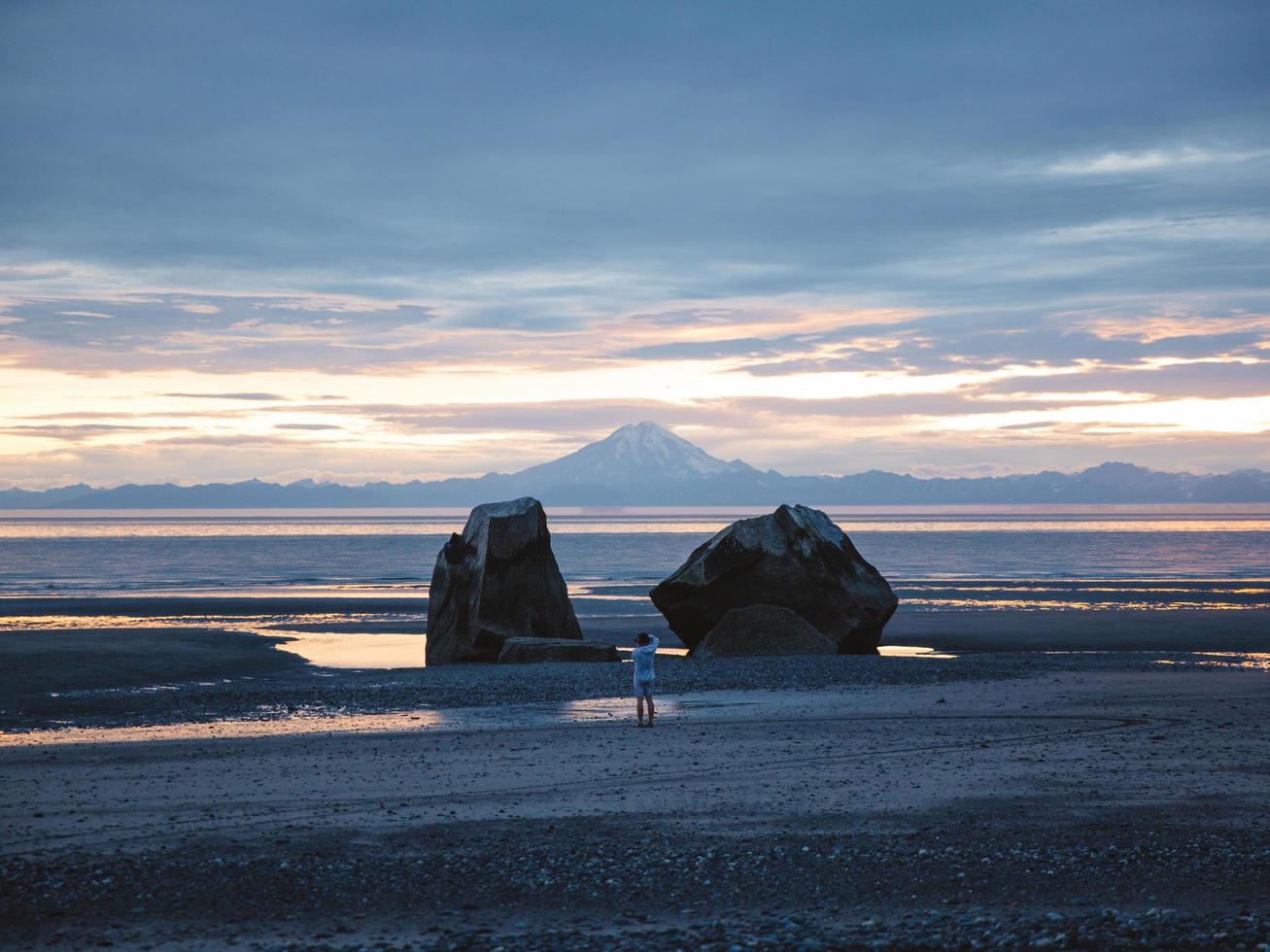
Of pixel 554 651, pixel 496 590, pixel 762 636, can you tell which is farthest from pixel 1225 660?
pixel 496 590

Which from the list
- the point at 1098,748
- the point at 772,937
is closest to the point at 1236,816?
the point at 1098,748

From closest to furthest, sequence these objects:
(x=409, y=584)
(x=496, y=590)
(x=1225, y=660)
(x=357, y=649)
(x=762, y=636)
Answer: (x=1225, y=660), (x=762, y=636), (x=496, y=590), (x=357, y=649), (x=409, y=584)

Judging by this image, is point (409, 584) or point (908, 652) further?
point (409, 584)

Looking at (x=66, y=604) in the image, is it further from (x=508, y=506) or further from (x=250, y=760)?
(x=250, y=760)

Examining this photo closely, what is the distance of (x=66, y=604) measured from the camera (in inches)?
2072

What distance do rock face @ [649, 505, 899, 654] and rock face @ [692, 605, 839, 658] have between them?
138 cm

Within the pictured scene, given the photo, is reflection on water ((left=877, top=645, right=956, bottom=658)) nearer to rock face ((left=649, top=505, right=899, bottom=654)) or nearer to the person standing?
rock face ((left=649, top=505, right=899, bottom=654))

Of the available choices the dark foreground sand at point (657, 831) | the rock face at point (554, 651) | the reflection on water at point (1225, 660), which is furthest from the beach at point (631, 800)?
the rock face at point (554, 651)

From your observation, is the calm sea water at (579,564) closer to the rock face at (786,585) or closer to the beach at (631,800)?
the rock face at (786,585)

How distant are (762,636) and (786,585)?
2.56 meters

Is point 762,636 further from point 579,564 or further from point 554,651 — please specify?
point 579,564

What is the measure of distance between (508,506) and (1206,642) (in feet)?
66.0

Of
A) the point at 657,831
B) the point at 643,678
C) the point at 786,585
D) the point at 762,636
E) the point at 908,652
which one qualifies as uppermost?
the point at 786,585

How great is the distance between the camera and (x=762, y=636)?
32.2 m
